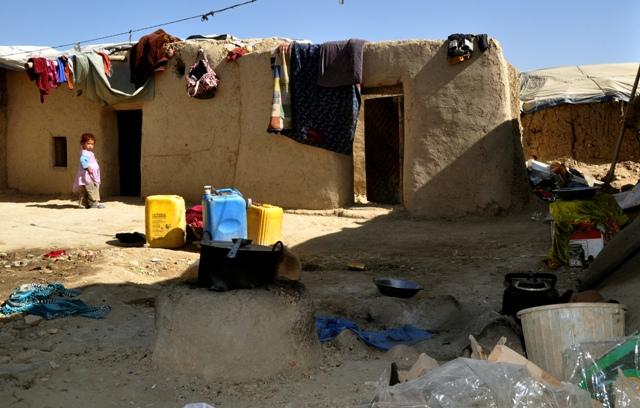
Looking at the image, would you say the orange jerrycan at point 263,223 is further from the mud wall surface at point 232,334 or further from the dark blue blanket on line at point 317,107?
the mud wall surface at point 232,334

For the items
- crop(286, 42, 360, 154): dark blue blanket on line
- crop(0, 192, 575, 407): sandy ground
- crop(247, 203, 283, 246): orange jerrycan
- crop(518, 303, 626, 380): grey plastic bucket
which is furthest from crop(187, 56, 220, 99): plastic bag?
crop(518, 303, 626, 380): grey plastic bucket

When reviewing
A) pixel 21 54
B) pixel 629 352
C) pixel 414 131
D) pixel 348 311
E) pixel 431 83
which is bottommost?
pixel 348 311

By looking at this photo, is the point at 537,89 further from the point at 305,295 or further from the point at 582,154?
the point at 305,295

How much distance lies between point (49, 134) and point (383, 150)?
250 inches

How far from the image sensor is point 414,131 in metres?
9.07

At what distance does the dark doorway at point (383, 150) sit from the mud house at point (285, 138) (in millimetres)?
18

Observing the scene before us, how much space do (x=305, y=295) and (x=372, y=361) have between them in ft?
1.69

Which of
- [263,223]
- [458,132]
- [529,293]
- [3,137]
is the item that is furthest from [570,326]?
[3,137]

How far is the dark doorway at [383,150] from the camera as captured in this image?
1073 centimetres

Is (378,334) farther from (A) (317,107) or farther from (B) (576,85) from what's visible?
(B) (576,85)

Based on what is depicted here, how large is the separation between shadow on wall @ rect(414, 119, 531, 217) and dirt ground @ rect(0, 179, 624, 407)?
0.90 ft

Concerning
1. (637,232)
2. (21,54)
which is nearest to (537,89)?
(21,54)

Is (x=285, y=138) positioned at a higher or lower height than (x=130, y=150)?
higher

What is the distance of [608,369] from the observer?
8.32ft
